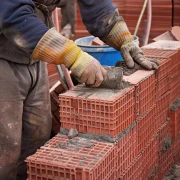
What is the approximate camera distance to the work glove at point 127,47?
387cm

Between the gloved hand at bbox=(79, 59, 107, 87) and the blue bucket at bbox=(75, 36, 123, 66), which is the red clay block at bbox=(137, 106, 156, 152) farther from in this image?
the blue bucket at bbox=(75, 36, 123, 66)

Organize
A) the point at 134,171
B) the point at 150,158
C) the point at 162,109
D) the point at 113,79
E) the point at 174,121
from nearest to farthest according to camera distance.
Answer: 1. the point at 113,79
2. the point at 134,171
3. the point at 150,158
4. the point at 162,109
5. the point at 174,121

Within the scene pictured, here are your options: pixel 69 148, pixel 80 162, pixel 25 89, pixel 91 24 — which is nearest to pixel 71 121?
pixel 69 148

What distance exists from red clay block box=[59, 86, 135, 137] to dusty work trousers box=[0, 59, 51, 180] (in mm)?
606

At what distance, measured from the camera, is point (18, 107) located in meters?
3.73

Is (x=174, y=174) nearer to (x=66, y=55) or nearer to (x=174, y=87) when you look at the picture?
(x=174, y=87)

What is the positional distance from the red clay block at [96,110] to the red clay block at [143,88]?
190 mm

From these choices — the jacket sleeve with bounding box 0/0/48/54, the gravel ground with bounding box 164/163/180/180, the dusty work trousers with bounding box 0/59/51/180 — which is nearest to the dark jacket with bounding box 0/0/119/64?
the jacket sleeve with bounding box 0/0/48/54

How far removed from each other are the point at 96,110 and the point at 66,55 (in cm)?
45

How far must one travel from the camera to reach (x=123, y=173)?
3.33 metres

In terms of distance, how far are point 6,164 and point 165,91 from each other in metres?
A: 1.64

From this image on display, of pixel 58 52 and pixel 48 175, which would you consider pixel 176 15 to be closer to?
pixel 58 52

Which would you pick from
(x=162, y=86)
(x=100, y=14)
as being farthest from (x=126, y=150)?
(x=100, y=14)

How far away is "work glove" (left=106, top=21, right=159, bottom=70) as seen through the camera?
12.7 feet
